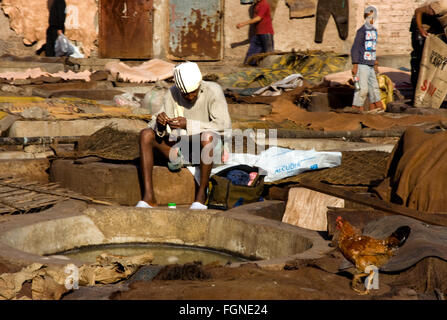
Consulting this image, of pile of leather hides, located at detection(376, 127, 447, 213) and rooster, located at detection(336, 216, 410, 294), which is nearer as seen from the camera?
rooster, located at detection(336, 216, 410, 294)

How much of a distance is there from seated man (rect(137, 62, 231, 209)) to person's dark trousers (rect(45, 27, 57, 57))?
10153 millimetres

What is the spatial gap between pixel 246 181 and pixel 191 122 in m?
0.80

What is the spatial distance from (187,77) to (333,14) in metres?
10.0

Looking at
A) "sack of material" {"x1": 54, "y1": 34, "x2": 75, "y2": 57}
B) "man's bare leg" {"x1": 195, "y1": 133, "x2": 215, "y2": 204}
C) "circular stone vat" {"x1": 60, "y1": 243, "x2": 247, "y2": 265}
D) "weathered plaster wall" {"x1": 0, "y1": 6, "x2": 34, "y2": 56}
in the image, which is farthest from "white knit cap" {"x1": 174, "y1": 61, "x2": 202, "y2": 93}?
"weathered plaster wall" {"x1": 0, "y1": 6, "x2": 34, "y2": 56}

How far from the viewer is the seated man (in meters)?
6.31

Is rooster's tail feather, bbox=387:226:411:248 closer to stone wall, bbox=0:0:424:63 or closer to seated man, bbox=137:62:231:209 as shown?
seated man, bbox=137:62:231:209

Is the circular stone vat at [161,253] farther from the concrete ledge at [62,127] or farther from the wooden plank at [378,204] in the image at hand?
the concrete ledge at [62,127]

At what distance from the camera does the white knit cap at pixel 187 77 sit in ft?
20.4

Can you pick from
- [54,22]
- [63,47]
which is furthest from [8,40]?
[63,47]

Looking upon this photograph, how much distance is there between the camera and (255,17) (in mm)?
14539

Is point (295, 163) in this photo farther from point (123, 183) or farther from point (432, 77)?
point (432, 77)

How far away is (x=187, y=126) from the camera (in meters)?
6.49
